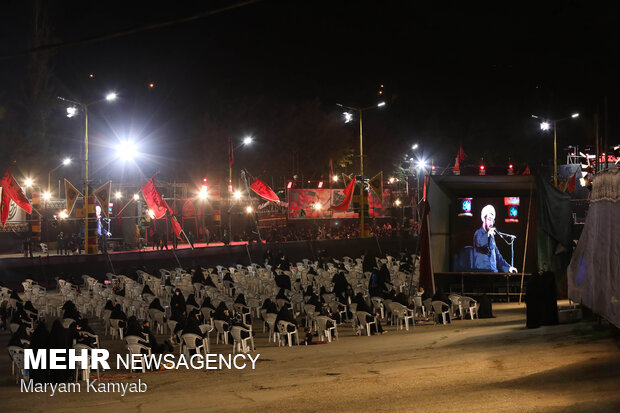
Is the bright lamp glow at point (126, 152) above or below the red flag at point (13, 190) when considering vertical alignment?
above

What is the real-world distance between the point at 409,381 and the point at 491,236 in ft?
47.8

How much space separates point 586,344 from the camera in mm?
13531

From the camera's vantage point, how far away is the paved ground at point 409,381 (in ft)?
33.4

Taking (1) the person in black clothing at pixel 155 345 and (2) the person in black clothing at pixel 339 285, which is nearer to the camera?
(1) the person in black clothing at pixel 155 345

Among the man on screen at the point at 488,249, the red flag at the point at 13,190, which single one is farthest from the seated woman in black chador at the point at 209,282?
the red flag at the point at 13,190

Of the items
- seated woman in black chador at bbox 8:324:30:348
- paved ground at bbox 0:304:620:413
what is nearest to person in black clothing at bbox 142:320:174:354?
paved ground at bbox 0:304:620:413

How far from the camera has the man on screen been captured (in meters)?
25.1


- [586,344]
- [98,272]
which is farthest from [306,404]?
[98,272]

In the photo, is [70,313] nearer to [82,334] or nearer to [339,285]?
[82,334]

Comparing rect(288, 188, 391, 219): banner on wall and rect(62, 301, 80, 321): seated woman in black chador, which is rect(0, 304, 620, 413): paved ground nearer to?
rect(62, 301, 80, 321): seated woman in black chador

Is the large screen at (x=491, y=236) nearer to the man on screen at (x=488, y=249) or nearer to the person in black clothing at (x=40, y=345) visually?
the man on screen at (x=488, y=249)

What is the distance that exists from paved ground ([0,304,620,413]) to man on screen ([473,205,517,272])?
28.1 ft

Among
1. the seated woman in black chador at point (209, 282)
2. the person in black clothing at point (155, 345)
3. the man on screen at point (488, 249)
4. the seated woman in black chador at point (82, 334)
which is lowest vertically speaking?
the person in black clothing at point (155, 345)

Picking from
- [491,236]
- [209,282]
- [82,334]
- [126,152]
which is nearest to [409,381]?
[82,334]
